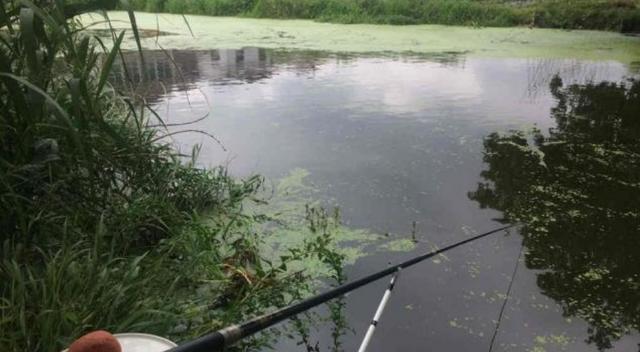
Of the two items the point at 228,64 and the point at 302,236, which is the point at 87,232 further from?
the point at 228,64

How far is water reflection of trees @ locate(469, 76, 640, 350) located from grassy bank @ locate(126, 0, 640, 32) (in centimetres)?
687

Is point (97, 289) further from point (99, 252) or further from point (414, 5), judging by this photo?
point (414, 5)

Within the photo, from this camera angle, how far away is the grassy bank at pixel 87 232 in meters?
1.40

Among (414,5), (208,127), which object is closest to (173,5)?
(414,5)

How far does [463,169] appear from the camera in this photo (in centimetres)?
341

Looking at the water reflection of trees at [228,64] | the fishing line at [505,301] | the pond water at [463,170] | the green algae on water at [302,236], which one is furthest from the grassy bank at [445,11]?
the fishing line at [505,301]

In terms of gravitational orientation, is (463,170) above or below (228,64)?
below

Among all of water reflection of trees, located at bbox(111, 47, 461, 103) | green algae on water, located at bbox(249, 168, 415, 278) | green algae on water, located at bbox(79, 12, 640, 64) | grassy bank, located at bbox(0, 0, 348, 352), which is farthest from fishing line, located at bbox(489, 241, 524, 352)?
green algae on water, located at bbox(79, 12, 640, 64)

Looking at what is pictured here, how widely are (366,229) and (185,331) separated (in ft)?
4.11

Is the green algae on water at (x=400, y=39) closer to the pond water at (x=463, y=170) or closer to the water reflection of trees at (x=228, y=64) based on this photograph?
the water reflection of trees at (x=228, y=64)

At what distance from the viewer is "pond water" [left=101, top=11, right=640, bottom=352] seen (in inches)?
78.1

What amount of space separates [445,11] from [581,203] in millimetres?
9490

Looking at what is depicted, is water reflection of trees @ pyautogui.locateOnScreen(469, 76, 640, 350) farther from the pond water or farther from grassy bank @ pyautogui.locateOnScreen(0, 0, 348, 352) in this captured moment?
grassy bank @ pyautogui.locateOnScreen(0, 0, 348, 352)

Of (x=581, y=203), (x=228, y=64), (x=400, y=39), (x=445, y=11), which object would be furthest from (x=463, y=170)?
(x=445, y=11)
